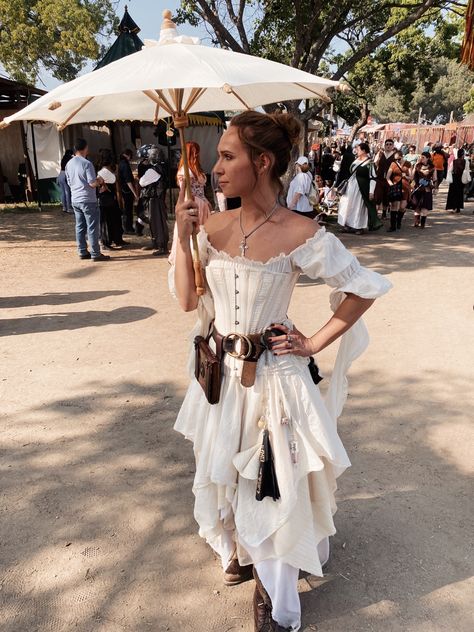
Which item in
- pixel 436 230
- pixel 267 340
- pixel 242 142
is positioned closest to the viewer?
pixel 242 142

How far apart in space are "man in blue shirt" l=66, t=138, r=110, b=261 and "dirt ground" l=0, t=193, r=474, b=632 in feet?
8.41

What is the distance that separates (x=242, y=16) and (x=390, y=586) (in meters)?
10.9

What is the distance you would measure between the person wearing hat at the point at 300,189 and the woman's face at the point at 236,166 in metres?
6.71

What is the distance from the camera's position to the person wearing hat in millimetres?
8461

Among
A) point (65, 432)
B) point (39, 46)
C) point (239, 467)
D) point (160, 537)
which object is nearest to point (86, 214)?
point (65, 432)

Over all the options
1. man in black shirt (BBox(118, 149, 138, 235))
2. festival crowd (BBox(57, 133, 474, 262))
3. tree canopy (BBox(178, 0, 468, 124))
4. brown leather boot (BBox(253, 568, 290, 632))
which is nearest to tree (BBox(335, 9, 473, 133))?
tree canopy (BBox(178, 0, 468, 124))

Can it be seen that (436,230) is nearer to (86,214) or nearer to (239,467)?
(86,214)

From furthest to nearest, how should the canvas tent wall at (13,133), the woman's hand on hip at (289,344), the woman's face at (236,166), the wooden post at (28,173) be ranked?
the wooden post at (28,173) → the canvas tent wall at (13,133) → the woman's hand on hip at (289,344) → the woman's face at (236,166)

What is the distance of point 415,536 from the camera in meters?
2.62

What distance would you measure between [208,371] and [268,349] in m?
0.25

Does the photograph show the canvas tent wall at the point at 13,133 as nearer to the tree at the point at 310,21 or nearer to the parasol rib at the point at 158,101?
the tree at the point at 310,21

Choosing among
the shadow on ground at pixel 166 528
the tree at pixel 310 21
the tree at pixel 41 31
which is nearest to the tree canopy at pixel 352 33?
the tree at pixel 310 21

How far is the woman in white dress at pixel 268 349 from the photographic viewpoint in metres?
1.87

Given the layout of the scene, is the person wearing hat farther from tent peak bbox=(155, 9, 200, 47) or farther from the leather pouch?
the leather pouch
